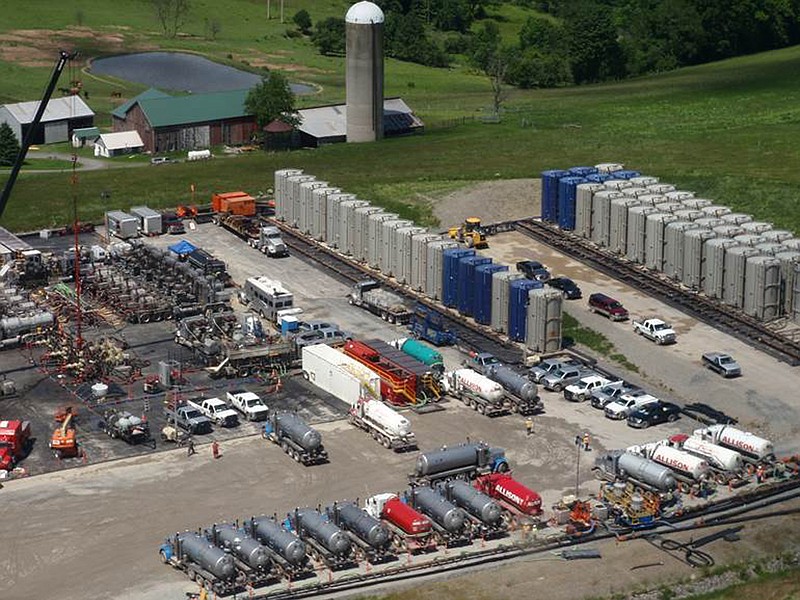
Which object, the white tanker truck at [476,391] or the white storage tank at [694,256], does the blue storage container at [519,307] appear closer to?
the white tanker truck at [476,391]

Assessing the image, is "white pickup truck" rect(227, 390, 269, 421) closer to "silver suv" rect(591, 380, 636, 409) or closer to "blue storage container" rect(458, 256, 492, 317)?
"silver suv" rect(591, 380, 636, 409)

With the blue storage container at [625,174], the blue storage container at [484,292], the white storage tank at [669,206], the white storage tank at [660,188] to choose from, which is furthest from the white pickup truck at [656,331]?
the blue storage container at [625,174]

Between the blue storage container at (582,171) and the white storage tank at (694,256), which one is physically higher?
the blue storage container at (582,171)

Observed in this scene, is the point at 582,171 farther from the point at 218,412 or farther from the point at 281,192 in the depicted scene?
the point at 218,412

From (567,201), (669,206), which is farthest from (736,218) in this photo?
(567,201)

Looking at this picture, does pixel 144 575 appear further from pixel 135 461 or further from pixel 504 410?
pixel 504 410

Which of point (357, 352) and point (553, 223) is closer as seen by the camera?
point (357, 352)

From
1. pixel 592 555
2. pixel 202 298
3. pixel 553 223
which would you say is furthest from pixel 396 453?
pixel 553 223
